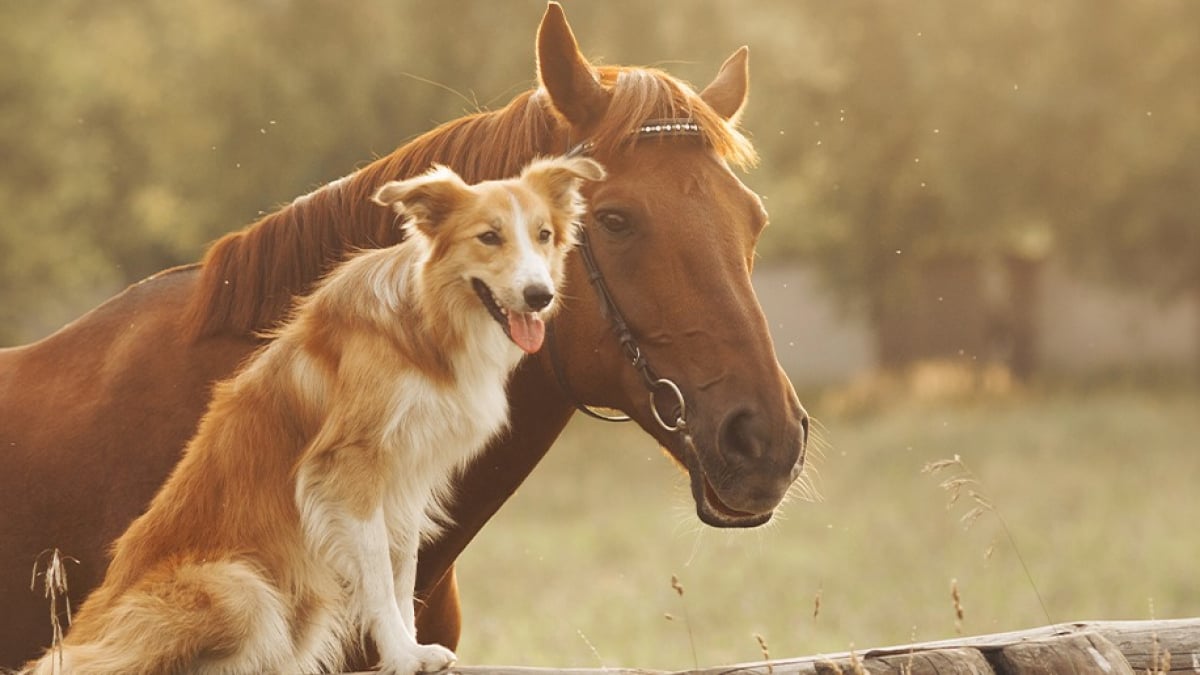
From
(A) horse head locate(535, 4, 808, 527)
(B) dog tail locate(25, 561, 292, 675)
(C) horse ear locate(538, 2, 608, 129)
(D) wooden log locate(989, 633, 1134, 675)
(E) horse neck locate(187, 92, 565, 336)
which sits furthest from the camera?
(E) horse neck locate(187, 92, 565, 336)

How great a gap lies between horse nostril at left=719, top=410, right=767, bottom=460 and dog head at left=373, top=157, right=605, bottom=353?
2.05ft

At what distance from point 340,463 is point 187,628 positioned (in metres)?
0.57

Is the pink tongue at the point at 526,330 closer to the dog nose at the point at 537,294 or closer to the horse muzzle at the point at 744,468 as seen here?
the dog nose at the point at 537,294

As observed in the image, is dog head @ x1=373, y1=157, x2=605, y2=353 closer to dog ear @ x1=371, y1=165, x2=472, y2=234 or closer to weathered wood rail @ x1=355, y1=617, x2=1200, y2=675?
dog ear @ x1=371, y1=165, x2=472, y2=234

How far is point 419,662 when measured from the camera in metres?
4.16

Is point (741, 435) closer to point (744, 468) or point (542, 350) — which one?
point (744, 468)

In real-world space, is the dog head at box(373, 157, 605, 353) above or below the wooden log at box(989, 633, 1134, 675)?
above

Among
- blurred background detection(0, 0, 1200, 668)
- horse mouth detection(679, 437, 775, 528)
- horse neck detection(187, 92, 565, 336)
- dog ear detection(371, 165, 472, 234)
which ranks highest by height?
dog ear detection(371, 165, 472, 234)

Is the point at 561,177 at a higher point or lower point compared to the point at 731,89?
higher

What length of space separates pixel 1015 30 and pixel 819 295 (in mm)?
7677

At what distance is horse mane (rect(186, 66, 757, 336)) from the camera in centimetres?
516

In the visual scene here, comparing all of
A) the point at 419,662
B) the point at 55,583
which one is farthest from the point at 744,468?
the point at 55,583

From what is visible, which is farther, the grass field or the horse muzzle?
the grass field

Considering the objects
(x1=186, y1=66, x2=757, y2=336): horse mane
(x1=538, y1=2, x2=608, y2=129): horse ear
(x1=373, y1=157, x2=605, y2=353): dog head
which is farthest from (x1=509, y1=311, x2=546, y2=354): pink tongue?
(x1=538, y1=2, x2=608, y2=129): horse ear
